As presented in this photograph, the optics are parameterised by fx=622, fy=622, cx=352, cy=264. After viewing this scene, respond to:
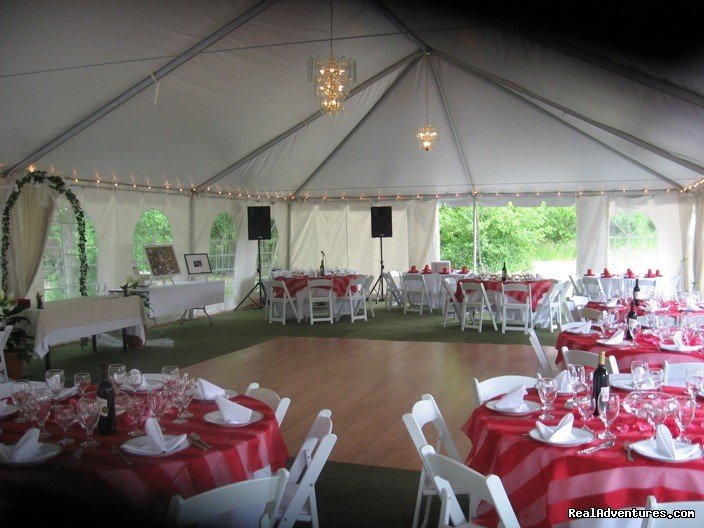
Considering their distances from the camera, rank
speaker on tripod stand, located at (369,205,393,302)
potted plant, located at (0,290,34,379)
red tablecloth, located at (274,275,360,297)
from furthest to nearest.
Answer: speaker on tripod stand, located at (369,205,393,302)
red tablecloth, located at (274,275,360,297)
potted plant, located at (0,290,34,379)

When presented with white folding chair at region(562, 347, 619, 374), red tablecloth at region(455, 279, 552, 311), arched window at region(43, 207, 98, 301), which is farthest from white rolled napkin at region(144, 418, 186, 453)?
red tablecloth at region(455, 279, 552, 311)

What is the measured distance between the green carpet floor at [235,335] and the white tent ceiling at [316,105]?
272 centimetres

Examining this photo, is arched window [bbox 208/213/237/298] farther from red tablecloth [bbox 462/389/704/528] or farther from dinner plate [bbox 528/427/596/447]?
dinner plate [bbox 528/427/596/447]

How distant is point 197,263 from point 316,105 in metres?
3.92

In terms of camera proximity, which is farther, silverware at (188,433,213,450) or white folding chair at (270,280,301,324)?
white folding chair at (270,280,301,324)

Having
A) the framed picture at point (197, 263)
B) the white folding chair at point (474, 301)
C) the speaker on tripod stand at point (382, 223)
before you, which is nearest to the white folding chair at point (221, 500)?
the white folding chair at point (474, 301)

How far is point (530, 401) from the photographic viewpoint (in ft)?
10.1

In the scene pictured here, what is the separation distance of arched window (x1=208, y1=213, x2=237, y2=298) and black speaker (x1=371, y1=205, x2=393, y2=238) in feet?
10.4

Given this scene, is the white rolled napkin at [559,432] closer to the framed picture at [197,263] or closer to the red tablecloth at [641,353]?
the red tablecloth at [641,353]

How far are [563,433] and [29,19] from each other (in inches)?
229

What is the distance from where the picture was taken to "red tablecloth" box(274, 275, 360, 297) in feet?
37.8

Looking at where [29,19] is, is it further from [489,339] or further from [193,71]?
[489,339]

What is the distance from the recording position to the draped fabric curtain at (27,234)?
28.0 feet


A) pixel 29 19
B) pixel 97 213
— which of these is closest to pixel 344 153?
pixel 97 213
